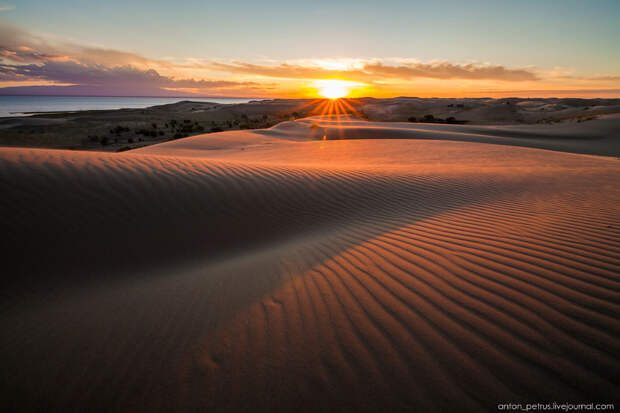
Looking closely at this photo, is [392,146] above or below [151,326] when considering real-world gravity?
above

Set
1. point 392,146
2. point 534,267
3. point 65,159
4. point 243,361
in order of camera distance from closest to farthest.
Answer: point 243,361, point 534,267, point 65,159, point 392,146

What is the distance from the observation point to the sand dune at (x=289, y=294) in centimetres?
162

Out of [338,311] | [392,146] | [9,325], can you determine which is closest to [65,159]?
[9,325]

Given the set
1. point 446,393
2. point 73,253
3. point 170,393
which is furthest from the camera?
point 73,253

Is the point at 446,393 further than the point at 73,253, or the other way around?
the point at 73,253

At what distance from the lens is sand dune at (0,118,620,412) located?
1616mm

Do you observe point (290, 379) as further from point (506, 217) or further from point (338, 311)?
point (506, 217)

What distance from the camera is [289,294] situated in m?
2.47

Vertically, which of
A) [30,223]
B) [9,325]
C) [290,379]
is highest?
[30,223]

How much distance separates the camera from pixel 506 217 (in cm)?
405

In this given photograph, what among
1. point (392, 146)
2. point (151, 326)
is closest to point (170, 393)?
point (151, 326)

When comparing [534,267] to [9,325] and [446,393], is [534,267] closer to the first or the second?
[446,393]

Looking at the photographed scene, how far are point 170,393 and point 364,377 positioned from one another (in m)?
1.10

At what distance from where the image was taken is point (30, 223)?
10.6 feet
